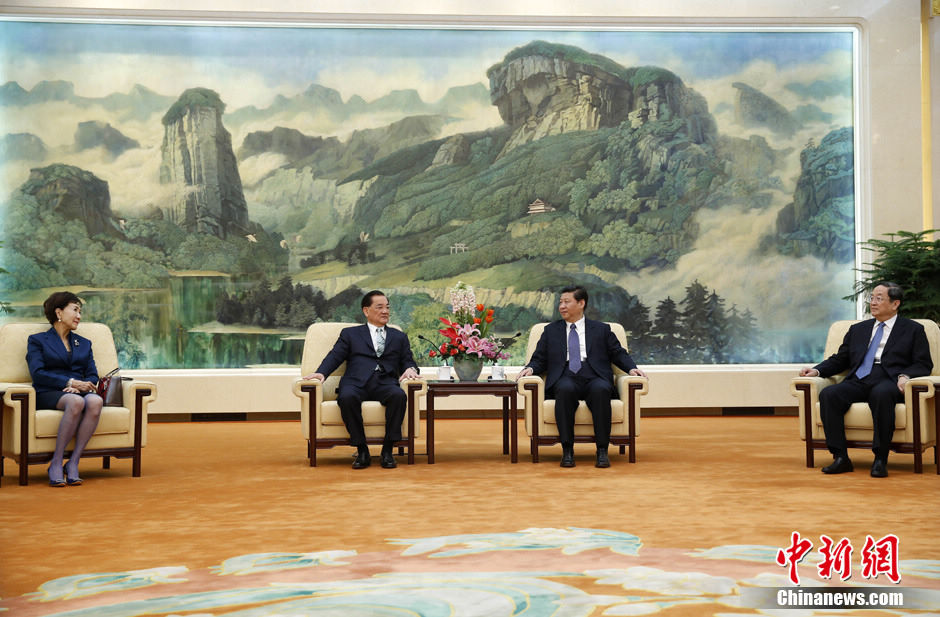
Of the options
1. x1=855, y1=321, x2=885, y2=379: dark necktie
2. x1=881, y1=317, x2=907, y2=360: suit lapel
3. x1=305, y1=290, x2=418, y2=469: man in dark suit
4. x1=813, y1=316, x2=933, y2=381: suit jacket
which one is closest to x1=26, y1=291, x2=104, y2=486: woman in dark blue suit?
x1=305, y1=290, x2=418, y2=469: man in dark suit

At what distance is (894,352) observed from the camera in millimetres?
6020

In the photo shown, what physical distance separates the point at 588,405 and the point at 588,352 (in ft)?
1.38

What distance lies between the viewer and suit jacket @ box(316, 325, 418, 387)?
6.45 metres

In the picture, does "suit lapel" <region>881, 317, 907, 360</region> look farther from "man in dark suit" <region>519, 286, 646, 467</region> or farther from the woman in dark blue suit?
the woman in dark blue suit

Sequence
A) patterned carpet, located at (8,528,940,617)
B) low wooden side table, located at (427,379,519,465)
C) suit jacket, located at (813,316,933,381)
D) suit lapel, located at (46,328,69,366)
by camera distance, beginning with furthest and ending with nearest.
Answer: low wooden side table, located at (427,379,519,465), suit jacket, located at (813,316,933,381), suit lapel, located at (46,328,69,366), patterned carpet, located at (8,528,940,617)

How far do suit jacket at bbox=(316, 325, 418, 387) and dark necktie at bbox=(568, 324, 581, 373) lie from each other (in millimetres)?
1034

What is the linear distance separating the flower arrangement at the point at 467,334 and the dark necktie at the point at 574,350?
471 mm

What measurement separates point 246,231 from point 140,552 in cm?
750

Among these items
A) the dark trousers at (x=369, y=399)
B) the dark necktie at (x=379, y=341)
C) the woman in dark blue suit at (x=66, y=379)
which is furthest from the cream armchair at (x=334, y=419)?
the woman in dark blue suit at (x=66, y=379)

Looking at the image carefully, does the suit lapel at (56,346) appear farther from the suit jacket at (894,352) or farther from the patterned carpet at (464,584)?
the suit jacket at (894,352)

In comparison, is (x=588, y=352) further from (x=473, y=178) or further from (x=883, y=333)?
(x=473, y=178)

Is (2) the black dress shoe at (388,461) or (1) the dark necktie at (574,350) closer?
(2) the black dress shoe at (388,461)

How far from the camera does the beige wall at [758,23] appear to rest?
1066 cm

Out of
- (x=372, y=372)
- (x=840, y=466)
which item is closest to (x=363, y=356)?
(x=372, y=372)
